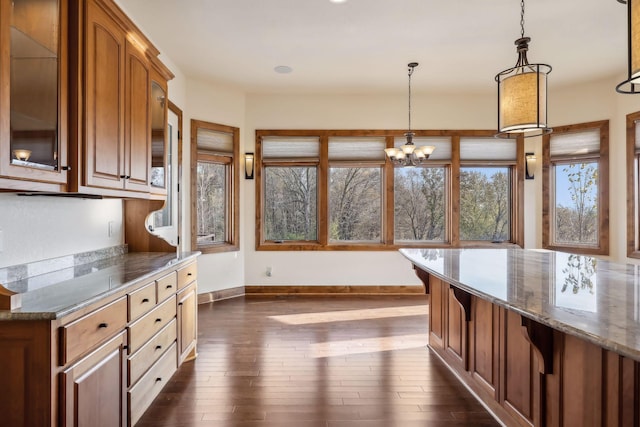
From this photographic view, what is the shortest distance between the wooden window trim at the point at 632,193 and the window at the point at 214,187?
17.0 feet

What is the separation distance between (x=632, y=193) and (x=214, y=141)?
5514 mm

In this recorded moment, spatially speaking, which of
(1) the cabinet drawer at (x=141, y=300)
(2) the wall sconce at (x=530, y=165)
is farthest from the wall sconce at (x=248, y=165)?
(2) the wall sconce at (x=530, y=165)

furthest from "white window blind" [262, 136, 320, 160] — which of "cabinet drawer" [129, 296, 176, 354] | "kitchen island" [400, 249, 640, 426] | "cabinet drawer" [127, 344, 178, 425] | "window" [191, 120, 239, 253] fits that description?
"cabinet drawer" [127, 344, 178, 425]

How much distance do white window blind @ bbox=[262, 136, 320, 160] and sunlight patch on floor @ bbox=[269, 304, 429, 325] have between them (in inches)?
91.3

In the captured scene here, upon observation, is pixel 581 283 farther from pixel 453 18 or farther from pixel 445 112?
pixel 445 112

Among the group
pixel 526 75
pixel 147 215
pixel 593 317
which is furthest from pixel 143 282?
pixel 526 75

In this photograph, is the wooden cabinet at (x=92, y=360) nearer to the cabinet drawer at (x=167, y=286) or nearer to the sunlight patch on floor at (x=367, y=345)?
the cabinet drawer at (x=167, y=286)

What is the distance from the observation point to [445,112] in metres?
5.71

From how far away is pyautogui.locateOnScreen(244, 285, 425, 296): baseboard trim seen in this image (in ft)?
18.3

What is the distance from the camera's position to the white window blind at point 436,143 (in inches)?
A: 225

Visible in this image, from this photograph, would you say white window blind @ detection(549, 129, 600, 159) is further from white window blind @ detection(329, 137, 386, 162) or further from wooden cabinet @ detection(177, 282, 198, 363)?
wooden cabinet @ detection(177, 282, 198, 363)

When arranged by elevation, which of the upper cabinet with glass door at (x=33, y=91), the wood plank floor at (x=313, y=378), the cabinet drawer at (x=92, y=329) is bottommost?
the wood plank floor at (x=313, y=378)

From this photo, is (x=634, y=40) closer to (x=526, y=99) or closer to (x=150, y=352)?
(x=526, y=99)

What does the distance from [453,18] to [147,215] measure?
326cm
